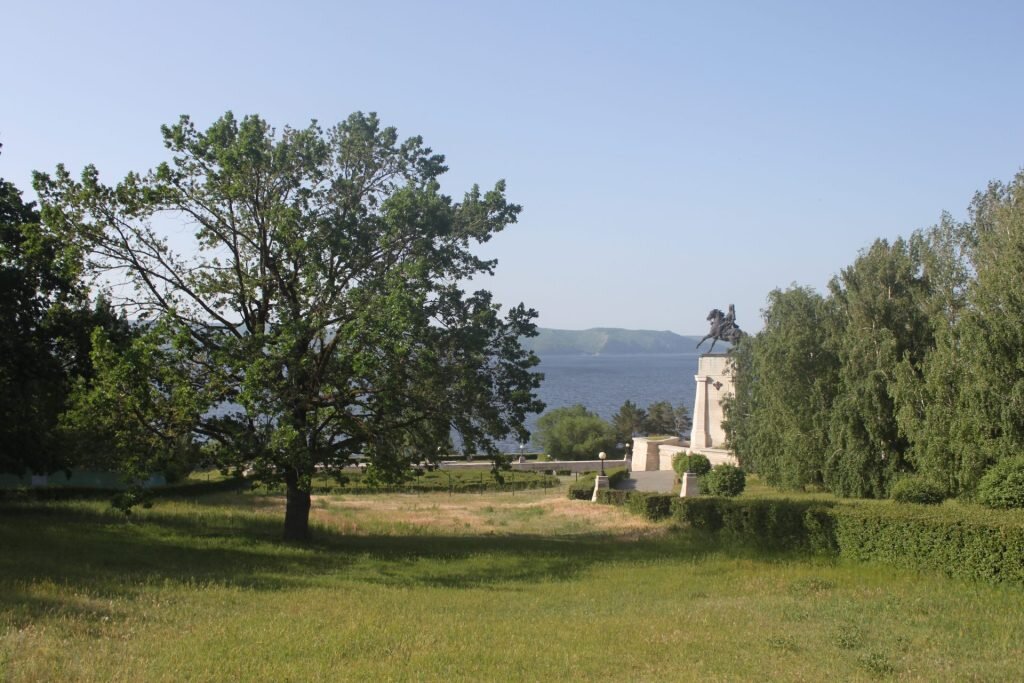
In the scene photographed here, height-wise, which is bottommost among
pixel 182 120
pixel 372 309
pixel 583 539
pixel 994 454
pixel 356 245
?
pixel 583 539

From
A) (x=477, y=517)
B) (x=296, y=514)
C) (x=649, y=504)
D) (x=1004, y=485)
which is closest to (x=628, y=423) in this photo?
(x=477, y=517)

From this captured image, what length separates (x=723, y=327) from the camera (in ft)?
191

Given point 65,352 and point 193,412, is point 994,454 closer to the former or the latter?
point 193,412

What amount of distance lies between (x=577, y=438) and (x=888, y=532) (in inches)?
2144

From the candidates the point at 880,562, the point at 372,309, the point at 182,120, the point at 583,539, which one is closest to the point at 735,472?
the point at 583,539

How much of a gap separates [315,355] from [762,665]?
14480 mm

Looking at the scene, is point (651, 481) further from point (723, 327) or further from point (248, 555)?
point (248, 555)

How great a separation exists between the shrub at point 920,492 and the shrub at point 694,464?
1684cm

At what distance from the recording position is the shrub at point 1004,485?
25.4 meters

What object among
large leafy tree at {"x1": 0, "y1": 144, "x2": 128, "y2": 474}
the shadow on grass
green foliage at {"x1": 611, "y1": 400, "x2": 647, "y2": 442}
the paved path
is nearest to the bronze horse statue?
the paved path

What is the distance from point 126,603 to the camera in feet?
41.1

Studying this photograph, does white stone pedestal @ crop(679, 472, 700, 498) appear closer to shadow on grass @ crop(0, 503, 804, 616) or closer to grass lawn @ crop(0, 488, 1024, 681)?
shadow on grass @ crop(0, 503, 804, 616)

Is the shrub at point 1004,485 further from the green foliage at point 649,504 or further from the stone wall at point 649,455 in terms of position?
the stone wall at point 649,455

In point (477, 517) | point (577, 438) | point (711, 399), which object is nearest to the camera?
point (477, 517)
